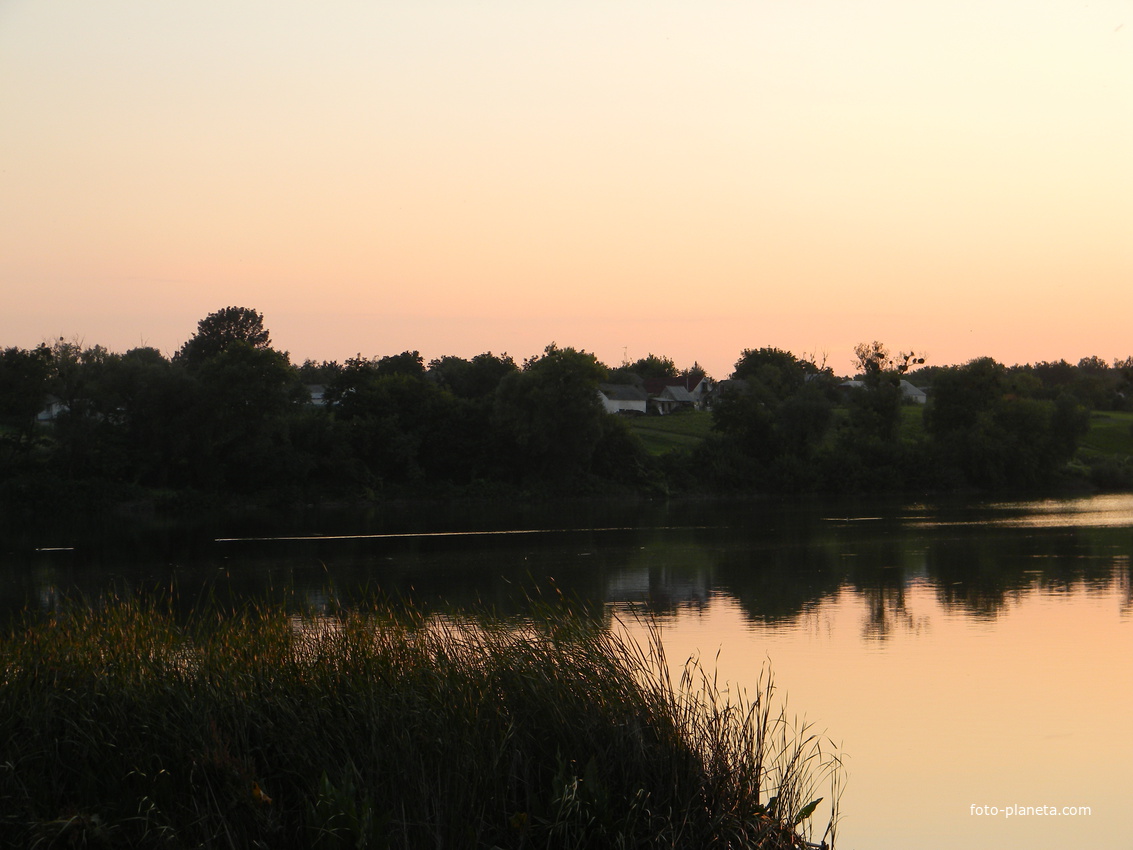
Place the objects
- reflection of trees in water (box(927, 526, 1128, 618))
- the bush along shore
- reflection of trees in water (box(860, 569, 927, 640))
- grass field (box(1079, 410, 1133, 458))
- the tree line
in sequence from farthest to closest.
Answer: grass field (box(1079, 410, 1133, 458)) < the tree line < reflection of trees in water (box(927, 526, 1128, 618)) < reflection of trees in water (box(860, 569, 927, 640)) < the bush along shore

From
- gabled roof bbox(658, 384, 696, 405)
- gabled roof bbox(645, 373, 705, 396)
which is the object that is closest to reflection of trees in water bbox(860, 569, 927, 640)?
gabled roof bbox(658, 384, 696, 405)

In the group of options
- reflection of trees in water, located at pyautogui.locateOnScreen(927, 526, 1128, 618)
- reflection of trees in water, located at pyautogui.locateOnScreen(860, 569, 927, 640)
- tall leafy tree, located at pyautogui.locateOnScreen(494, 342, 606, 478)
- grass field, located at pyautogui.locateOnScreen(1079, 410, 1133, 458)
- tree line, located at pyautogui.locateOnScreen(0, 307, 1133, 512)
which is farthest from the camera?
grass field, located at pyautogui.locateOnScreen(1079, 410, 1133, 458)

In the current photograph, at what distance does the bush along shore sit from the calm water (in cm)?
145

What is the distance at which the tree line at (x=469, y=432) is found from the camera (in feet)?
190

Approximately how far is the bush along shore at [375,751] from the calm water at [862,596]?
145 cm

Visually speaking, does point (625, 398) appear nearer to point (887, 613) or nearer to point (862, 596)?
point (862, 596)

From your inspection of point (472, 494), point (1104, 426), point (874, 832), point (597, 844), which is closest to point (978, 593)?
point (874, 832)

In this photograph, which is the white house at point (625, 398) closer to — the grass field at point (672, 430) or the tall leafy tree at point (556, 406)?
the grass field at point (672, 430)

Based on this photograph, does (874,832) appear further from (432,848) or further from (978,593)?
(978,593)

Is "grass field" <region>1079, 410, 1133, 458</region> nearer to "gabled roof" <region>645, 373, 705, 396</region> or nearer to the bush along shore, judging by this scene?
"gabled roof" <region>645, 373, 705, 396</region>

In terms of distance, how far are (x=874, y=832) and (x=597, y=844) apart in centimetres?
409

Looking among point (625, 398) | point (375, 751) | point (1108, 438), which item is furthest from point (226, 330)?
point (375, 751)

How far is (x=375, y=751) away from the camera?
8.10 meters

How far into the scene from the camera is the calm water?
11828 millimetres
